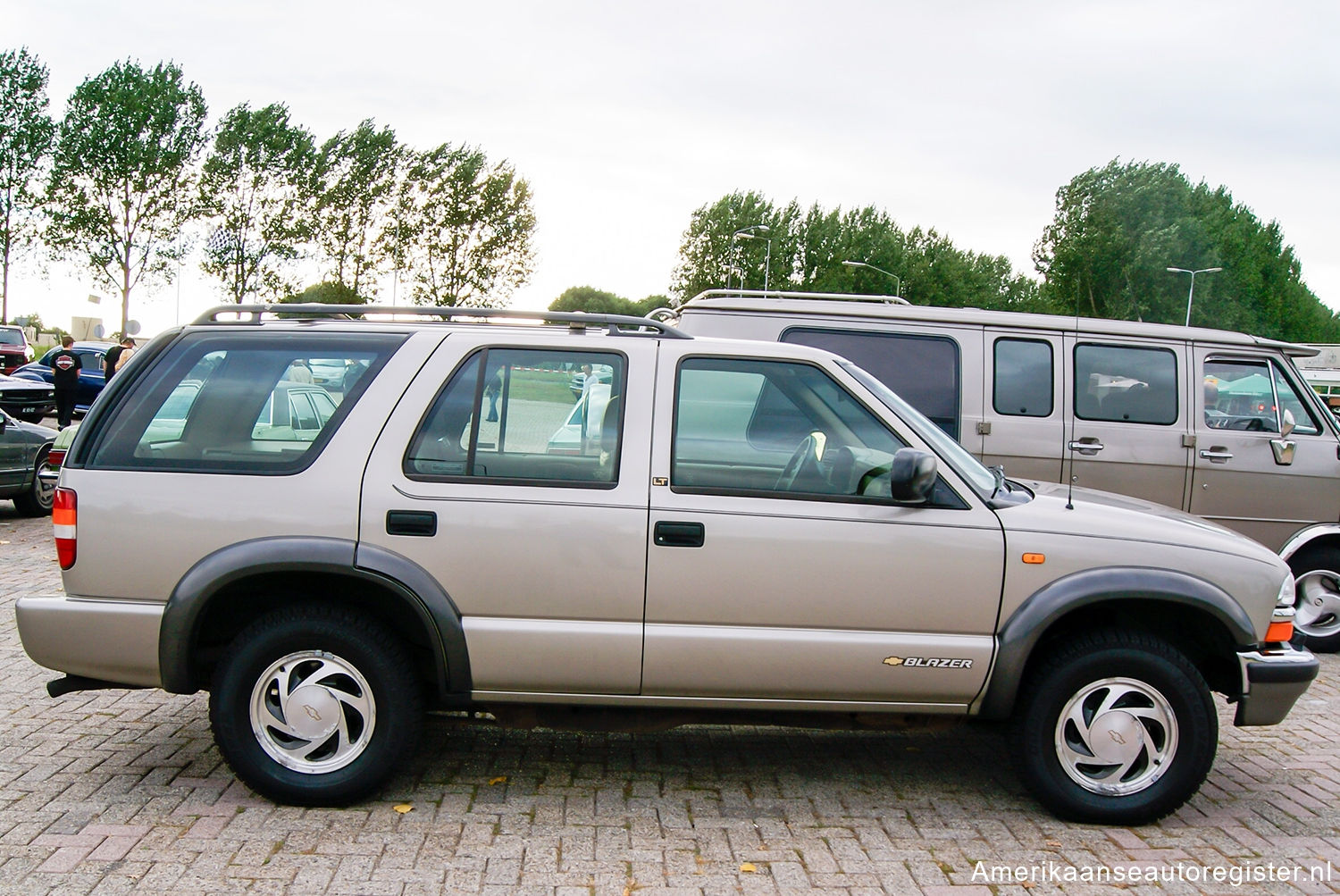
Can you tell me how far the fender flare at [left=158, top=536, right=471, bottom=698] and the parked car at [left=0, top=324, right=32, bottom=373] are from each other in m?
30.5

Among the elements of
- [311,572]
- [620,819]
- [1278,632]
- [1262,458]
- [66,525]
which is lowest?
[620,819]

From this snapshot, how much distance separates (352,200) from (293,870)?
54378 mm

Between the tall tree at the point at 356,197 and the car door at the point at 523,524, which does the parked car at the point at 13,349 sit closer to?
the tall tree at the point at 356,197

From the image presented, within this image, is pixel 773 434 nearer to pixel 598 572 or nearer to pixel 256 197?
pixel 598 572

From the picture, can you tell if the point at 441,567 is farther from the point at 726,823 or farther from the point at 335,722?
the point at 726,823

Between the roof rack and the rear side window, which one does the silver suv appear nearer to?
the rear side window

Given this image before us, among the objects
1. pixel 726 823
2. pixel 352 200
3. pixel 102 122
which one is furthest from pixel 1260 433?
pixel 352 200

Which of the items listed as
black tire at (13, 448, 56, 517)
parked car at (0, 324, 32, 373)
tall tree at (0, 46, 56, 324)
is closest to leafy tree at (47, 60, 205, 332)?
tall tree at (0, 46, 56, 324)

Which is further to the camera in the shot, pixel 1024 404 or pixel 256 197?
pixel 256 197

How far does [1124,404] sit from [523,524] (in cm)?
499

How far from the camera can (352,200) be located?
5406 cm

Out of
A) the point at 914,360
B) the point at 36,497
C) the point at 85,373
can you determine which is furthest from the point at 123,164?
the point at 914,360

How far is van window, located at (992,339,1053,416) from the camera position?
284 inches

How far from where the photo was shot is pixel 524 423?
411 cm
